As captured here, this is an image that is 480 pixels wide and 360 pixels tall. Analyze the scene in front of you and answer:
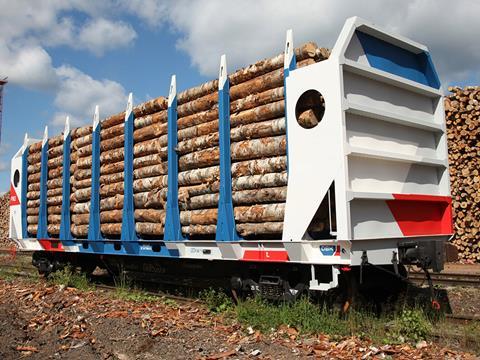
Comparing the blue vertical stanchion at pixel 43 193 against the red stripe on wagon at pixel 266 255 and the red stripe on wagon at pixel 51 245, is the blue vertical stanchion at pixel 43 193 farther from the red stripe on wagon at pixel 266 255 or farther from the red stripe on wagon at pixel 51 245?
the red stripe on wagon at pixel 266 255

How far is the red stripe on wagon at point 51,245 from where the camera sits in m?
10.7

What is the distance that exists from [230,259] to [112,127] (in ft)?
13.6

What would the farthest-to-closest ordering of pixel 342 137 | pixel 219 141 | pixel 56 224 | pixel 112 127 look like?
pixel 56 224
pixel 112 127
pixel 219 141
pixel 342 137

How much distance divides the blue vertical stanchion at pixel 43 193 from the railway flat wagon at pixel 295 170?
9.79 ft

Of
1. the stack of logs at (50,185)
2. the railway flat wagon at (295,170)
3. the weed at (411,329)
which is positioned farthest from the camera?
the stack of logs at (50,185)

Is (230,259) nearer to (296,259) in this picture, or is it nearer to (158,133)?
(296,259)

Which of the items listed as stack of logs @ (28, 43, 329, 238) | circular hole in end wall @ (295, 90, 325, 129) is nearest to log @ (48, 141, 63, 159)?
stack of logs @ (28, 43, 329, 238)

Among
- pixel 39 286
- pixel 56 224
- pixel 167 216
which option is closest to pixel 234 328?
pixel 167 216

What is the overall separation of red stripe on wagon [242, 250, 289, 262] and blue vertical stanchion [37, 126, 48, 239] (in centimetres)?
642

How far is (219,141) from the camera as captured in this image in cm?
713

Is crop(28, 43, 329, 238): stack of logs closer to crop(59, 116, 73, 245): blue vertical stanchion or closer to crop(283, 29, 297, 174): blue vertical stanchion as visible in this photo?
crop(283, 29, 297, 174): blue vertical stanchion

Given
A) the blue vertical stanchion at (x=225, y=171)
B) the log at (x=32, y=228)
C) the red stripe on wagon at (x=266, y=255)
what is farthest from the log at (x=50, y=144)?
the red stripe on wagon at (x=266, y=255)

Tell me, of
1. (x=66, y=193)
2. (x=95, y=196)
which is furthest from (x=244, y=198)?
(x=66, y=193)

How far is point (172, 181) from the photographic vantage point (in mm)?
7855
